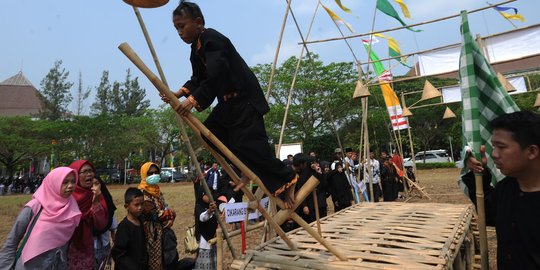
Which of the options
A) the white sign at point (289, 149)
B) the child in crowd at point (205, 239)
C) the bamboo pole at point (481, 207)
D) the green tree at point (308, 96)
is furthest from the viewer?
the green tree at point (308, 96)

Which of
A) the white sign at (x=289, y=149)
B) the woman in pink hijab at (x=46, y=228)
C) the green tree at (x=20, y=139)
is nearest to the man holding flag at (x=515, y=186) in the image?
the woman in pink hijab at (x=46, y=228)

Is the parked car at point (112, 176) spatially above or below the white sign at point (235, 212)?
below

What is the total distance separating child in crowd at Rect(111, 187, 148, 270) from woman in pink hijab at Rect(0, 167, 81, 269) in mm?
447

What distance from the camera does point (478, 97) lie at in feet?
7.74

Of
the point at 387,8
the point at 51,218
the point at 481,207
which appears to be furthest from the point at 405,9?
the point at 51,218

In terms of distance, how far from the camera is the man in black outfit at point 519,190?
1652 millimetres

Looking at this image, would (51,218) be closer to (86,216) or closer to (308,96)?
(86,216)

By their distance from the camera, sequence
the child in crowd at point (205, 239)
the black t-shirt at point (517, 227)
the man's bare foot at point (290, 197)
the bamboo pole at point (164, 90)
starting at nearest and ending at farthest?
the black t-shirt at point (517, 227) < the bamboo pole at point (164, 90) < the man's bare foot at point (290, 197) < the child in crowd at point (205, 239)

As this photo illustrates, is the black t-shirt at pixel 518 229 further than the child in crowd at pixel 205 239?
No

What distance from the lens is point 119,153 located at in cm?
2681

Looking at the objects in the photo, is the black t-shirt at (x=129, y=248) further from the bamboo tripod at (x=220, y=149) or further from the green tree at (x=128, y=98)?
the green tree at (x=128, y=98)

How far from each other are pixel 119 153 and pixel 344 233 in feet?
87.1

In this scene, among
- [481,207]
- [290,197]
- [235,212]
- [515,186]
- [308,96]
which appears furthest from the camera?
[308,96]

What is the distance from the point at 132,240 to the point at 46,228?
2.50 ft
